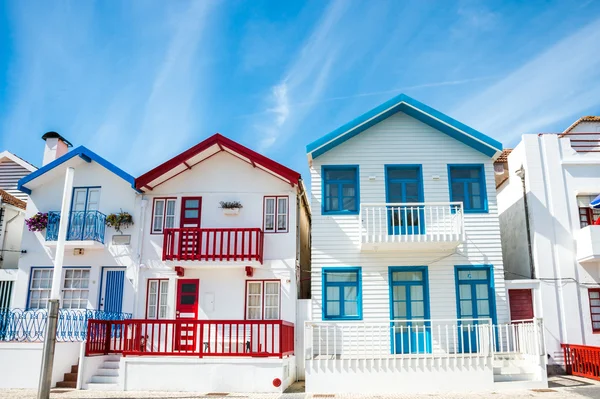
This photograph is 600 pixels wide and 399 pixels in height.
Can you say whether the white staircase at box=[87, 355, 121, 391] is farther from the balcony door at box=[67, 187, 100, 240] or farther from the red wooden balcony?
the balcony door at box=[67, 187, 100, 240]

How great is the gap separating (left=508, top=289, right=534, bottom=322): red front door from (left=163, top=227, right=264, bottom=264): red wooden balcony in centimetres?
804

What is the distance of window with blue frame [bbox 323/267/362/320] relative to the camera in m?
16.5

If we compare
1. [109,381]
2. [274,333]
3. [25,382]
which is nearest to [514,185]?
[274,333]

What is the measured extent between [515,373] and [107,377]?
1111 centimetres

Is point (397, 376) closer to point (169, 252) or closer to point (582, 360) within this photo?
point (582, 360)

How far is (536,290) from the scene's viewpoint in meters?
17.0

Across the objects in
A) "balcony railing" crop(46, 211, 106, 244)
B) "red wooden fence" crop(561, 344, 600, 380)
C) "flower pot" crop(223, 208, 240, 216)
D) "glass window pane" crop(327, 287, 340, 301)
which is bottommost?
"red wooden fence" crop(561, 344, 600, 380)

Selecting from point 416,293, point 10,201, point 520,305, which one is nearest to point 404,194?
point 416,293

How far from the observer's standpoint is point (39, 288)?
18016 mm

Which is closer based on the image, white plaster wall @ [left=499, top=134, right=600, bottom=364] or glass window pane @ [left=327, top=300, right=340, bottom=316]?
glass window pane @ [left=327, top=300, right=340, bottom=316]

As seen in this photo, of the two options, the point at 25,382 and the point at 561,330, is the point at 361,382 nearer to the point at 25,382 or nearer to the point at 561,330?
the point at 561,330

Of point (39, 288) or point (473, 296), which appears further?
point (39, 288)

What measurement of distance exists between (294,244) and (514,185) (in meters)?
8.01

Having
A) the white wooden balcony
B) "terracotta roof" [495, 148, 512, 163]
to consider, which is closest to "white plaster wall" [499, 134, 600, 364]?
"terracotta roof" [495, 148, 512, 163]
